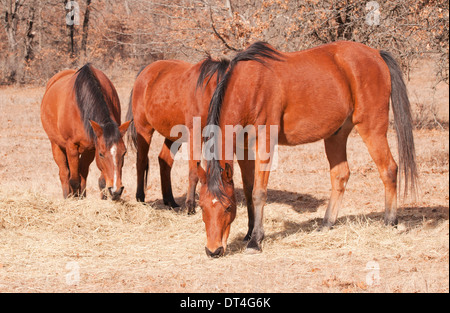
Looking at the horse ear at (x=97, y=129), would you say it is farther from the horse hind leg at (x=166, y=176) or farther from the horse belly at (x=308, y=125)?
the horse belly at (x=308, y=125)

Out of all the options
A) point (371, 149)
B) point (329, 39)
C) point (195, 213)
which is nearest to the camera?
point (371, 149)

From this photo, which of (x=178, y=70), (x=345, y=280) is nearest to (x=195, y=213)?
(x=178, y=70)

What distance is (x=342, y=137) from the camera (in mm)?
6383

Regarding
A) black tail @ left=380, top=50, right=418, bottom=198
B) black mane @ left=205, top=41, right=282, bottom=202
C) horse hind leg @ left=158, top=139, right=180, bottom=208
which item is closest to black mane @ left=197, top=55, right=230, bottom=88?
black mane @ left=205, top=41, right=282, bottom=202

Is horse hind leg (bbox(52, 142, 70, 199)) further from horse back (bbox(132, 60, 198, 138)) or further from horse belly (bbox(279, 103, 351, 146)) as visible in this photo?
horse belly (bbox(279, 103, 351, 146))

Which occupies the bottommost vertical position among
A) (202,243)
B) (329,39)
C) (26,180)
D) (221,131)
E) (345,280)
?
(26,180)

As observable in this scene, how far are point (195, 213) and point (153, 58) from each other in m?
19.4

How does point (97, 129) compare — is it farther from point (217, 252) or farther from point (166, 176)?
point (217, 252)

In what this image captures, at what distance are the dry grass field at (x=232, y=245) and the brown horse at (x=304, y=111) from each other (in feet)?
1.26

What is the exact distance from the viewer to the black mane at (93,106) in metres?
6.37

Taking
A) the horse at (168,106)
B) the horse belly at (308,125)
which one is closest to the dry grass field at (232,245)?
the horse at (168,106)

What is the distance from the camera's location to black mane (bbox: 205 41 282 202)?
479cm

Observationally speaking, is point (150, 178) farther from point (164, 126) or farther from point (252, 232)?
point (252, 232)

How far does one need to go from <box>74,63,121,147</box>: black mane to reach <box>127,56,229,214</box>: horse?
0.90 m
